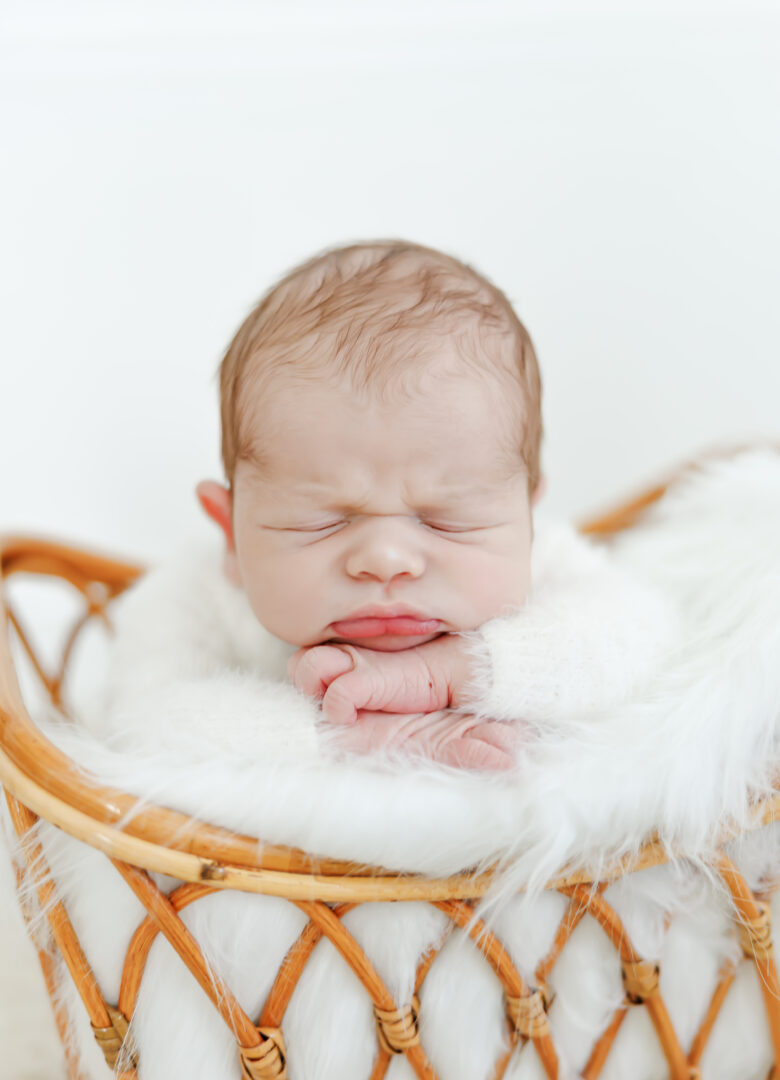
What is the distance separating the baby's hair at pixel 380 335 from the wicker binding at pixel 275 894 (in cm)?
35

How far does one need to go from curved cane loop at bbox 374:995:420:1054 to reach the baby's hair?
485 millimetres

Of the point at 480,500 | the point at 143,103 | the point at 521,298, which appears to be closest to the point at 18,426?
the point at 143,103

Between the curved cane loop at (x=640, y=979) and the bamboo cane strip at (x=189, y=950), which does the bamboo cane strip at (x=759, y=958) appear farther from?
the bamboo cane strip at (x=189, y=950)

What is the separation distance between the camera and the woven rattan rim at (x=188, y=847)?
687 mm

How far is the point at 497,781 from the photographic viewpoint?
75 cm

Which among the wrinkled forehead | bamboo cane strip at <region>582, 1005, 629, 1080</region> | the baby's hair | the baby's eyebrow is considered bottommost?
bamboo cane strip at <region>582, 1005, 629, 1080</region>

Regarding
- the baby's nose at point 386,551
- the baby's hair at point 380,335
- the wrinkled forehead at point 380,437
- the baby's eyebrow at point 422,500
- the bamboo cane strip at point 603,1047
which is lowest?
the bamboo cane strip at point 603,1047

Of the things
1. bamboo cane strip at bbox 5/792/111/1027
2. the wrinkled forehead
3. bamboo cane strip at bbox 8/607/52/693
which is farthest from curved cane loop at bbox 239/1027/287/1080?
bamboo cane strip at bbox 8/607/52/693

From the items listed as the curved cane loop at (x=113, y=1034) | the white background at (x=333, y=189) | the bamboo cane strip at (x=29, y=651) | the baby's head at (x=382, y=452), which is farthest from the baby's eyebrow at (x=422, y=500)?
the white background at (x=333, y=189)

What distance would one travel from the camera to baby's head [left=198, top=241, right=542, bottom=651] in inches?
34.2

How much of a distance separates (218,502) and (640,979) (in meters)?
0.62

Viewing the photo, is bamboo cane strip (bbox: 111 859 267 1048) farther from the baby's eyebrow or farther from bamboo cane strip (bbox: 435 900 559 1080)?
the baby's eyebrow

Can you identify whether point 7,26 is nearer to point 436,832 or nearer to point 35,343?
point 35,343

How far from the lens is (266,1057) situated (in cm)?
74
